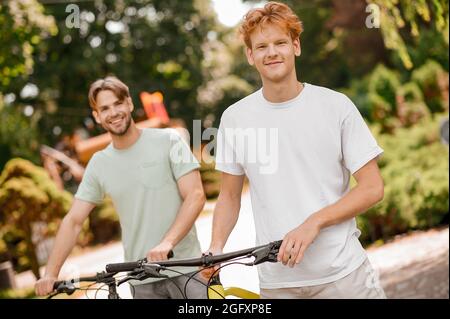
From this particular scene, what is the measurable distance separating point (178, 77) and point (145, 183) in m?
21.5

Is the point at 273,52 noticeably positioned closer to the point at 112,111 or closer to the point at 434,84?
the point at 112,111

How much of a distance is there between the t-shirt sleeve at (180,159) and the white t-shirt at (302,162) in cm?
64

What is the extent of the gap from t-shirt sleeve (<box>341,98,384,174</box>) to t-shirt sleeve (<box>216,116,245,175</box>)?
14.3 inches

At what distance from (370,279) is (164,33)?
68.6 feet

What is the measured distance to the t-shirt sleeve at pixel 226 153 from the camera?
2389 mm

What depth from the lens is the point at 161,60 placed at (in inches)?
928

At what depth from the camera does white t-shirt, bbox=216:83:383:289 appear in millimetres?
2225

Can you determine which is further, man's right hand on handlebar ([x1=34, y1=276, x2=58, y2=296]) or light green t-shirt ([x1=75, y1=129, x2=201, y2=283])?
light green t-shirt ([x1=75, y1=129, x2=201, y2=283])

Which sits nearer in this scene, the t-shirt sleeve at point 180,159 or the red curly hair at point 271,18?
the red curly hair at point 271,18

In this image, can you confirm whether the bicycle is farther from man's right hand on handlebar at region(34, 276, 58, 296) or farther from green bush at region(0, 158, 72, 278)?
green bush at region(0, 158, 72, 278)

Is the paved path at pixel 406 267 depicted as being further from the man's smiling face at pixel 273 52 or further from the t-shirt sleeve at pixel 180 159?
the man's smiling face at pixel 273 52

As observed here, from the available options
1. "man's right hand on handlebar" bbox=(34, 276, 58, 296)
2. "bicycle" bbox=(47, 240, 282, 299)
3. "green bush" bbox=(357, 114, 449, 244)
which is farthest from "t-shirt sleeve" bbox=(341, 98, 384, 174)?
"green bush" bbox=(357, 114, 449, 244)

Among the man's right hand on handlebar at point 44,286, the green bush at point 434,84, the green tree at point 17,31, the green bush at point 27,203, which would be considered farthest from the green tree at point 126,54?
the man's right hand on handlebar at point 44,286

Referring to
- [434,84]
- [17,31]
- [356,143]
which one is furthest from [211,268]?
[434,84]
